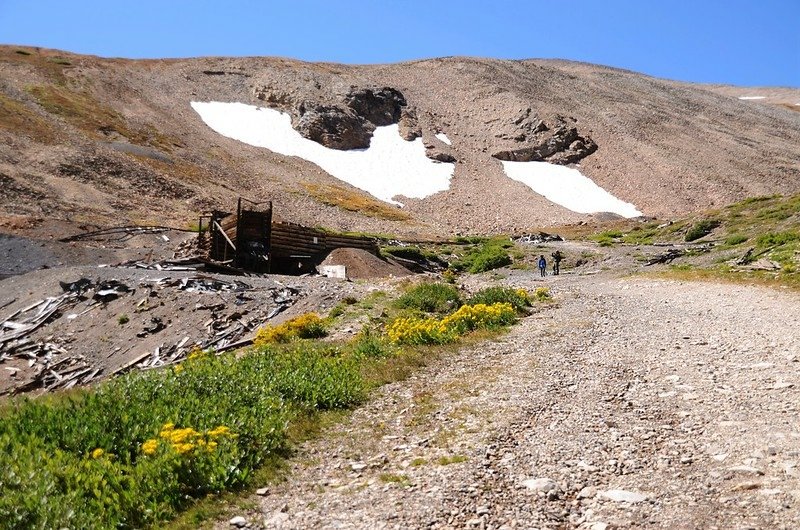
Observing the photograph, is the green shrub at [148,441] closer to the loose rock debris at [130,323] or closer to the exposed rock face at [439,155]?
the loose rock debris at [130,323]

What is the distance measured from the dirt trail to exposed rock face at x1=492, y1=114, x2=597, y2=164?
202 ft

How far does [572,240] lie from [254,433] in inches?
1516

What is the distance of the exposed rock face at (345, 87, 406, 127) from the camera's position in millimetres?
73000

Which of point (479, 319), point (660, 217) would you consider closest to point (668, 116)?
point (660, 217)

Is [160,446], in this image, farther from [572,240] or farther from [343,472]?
[572,240]

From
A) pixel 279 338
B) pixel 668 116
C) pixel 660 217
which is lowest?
pixel 279 338

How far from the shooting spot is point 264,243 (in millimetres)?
22672

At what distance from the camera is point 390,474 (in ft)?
18.0

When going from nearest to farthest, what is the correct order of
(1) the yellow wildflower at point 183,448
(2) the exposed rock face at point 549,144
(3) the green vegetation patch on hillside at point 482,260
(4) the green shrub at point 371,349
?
(1) the yellow wildflower at point 183,448, (4) the green shrub at point 371,349, (3) the green vegetation patch on hillside at point 482,260, (2) the exposed rock face at point 549,144

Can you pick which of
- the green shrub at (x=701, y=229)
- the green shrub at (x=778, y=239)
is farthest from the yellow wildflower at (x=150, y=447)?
the green shrub at (x=701, y=229)

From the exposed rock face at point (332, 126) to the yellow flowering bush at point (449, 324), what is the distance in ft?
185

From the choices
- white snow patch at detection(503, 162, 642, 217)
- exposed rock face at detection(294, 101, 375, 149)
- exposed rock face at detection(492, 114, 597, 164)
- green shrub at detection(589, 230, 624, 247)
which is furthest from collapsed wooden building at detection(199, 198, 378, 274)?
exposed rock face at detection(492, 114, 597, 164)

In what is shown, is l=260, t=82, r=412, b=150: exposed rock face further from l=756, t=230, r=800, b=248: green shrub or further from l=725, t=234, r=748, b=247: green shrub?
l=756, t=230, r=800, b=248: green shrub

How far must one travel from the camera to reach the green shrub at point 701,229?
33.6m
